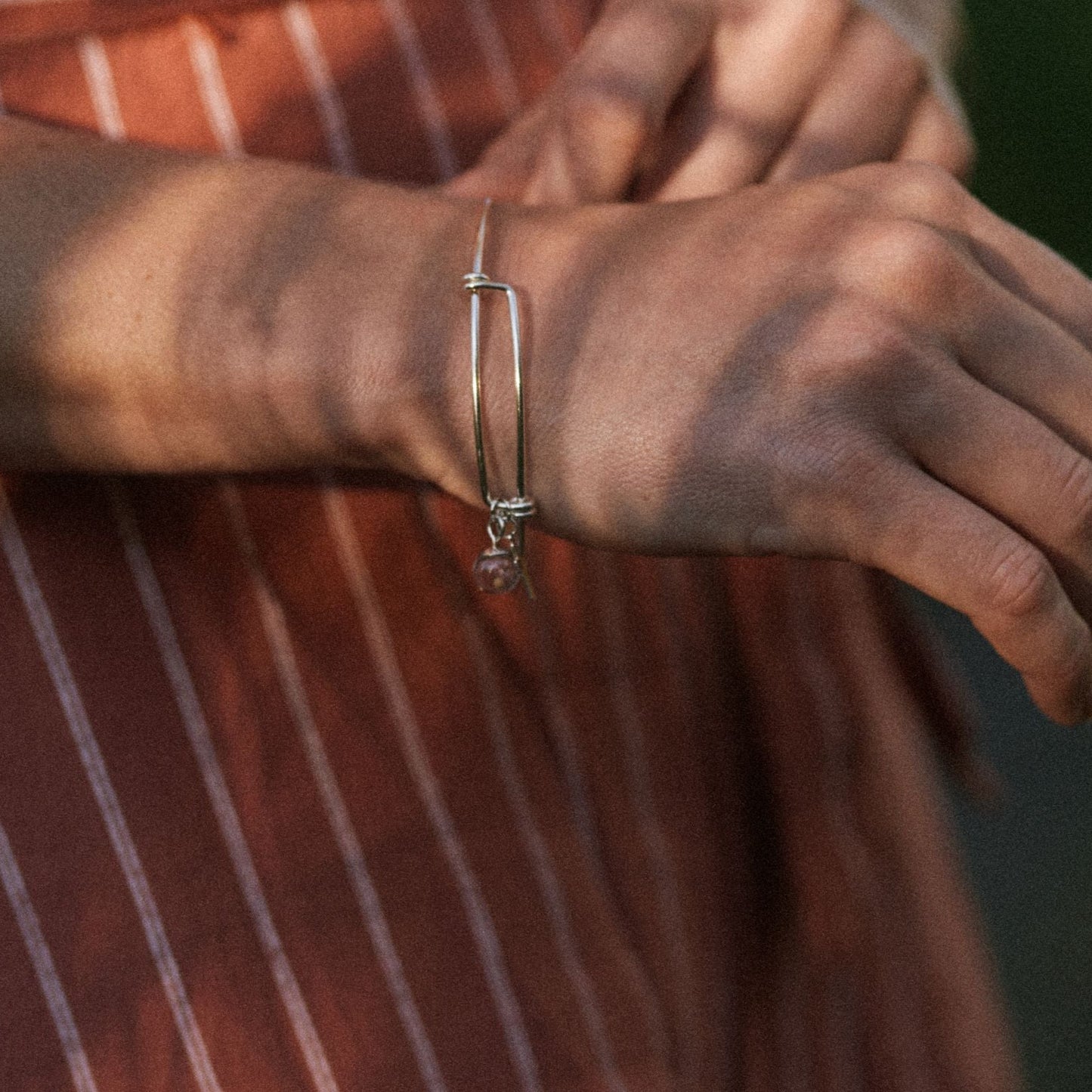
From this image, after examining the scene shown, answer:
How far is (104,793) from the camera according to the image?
31.9 inches

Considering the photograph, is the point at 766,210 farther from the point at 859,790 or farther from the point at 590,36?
the point at 859,790

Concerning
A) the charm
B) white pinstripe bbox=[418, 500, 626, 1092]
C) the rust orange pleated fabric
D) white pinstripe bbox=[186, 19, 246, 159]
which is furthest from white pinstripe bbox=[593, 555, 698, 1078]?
white pinstripe bbox=[186, 19, 246, 159]

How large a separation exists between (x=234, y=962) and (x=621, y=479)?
429 mm

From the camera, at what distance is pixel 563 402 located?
2.34 feet

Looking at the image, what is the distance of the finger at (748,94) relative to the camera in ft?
2.92

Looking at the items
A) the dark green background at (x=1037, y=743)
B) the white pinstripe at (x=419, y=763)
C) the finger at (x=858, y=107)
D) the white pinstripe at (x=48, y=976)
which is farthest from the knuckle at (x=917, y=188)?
the dark green background at (x=1037, y=743)

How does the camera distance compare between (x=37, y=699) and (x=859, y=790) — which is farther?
(x=859, y=790)

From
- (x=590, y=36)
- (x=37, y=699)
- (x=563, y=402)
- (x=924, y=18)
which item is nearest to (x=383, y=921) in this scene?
(x=37, y=699)

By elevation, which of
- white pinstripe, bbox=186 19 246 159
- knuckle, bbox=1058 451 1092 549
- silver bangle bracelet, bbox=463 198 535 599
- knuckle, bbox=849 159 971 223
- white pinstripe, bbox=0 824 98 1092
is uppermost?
white pinstripe, bbox=186 19 246 159

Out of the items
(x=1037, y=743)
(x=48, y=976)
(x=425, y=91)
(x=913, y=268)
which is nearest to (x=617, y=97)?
(x=425, y=91)

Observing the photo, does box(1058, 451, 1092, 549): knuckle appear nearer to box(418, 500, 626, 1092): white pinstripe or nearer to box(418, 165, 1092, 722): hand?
box(418, 165, 1092, 722): hand

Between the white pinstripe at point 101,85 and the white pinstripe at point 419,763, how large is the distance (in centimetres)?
30

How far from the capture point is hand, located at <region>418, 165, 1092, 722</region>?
0.67m

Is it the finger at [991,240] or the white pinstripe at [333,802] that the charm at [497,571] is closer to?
the white pinstripe at [333,802]
